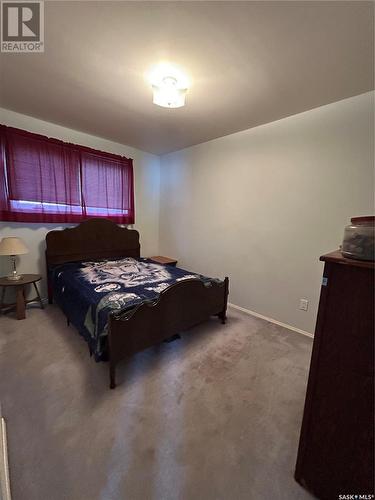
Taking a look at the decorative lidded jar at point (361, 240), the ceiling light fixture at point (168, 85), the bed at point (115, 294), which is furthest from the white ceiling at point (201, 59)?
the bed at point (115, 294)

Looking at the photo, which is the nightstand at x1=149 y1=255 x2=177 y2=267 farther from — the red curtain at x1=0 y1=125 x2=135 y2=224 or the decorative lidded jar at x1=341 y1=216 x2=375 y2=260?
the decorative lidded jar at x1=341 y1=216 x2=375 y2=260

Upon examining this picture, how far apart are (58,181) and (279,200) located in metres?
2.93

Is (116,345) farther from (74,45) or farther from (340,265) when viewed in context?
(74,45)

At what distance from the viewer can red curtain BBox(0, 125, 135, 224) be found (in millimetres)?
2549

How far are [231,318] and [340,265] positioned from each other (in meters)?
2.06

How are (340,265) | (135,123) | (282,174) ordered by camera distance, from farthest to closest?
(135,123)
(282,174)
(340,265)

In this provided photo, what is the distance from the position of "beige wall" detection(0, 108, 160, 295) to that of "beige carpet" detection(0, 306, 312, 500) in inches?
41.6

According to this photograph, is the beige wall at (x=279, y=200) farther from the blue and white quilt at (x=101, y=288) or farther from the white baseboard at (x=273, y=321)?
the blue and white quilt at (x=101, y=288)

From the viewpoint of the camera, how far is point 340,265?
0.88m

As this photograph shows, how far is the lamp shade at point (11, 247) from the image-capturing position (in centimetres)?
235

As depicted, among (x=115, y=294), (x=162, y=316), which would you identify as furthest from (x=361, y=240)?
(x=115, y=294)

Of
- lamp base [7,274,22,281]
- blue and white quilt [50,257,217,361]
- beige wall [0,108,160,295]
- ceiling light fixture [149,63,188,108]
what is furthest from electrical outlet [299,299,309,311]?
lamp base [7,274,22,281]

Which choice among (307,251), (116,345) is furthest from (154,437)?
(307,251)

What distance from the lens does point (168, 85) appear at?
1.79 metres
